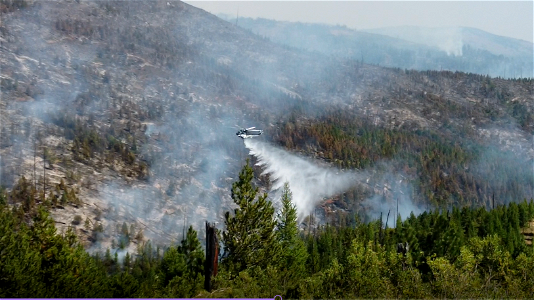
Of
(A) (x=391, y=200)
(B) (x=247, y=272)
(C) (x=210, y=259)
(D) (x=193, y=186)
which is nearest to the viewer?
(C) (x=210, y=259)

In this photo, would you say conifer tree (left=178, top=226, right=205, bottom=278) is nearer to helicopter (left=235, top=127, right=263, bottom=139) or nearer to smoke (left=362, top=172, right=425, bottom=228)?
helicopter (left=235, top=127, right=263, bottom=139)

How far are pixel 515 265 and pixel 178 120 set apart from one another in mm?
106440

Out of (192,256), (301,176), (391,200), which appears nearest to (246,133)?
(301,176)

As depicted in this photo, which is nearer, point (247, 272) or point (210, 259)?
point (210, 259)

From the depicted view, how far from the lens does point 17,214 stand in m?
77.9

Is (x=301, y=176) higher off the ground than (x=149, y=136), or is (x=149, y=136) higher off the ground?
(x=149, y=136)

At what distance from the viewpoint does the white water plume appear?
5413 inches

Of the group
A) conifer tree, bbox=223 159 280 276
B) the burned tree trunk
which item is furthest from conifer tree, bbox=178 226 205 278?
the burned tree trunk

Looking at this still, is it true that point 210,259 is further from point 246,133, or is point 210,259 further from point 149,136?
point 149,136

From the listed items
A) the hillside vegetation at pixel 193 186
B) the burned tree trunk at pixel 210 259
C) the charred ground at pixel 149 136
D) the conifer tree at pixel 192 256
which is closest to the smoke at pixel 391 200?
the hillside vegetation at pixel 193 186

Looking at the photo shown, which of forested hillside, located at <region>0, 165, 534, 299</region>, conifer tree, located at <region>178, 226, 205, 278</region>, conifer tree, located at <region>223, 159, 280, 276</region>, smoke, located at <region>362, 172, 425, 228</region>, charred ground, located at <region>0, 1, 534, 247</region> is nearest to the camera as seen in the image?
forested hillside, located at <region>0, 165, 534, 299</region>

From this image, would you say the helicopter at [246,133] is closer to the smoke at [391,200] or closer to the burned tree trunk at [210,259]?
the smoke at [391,200]

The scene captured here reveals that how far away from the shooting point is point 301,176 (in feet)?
479

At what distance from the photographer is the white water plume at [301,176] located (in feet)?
451
